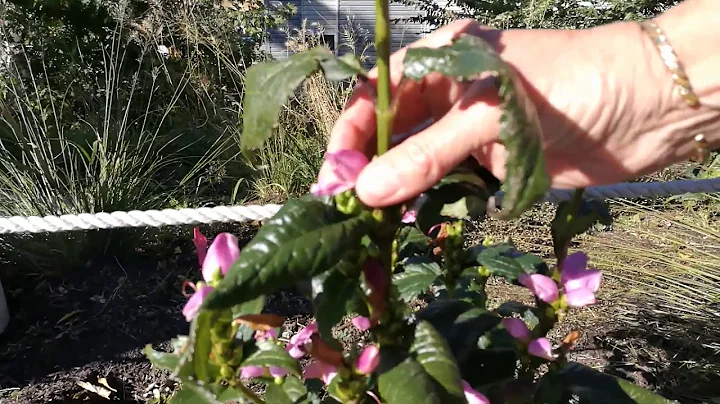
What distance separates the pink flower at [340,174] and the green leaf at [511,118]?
118 mm

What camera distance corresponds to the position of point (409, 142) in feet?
2.01

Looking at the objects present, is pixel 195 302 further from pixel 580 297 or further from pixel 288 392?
pixel 580 297

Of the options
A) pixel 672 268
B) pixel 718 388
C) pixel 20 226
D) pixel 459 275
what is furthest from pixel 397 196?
pixel 672 268

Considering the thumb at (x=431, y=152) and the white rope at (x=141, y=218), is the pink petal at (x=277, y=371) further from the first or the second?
the white rope at (x=141, y=218)

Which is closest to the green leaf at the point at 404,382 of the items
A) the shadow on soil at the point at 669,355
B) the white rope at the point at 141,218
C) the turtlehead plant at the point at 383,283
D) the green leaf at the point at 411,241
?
the turtlehead plant at the point at 383,283

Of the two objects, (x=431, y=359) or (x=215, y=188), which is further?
(x=215, y=188)

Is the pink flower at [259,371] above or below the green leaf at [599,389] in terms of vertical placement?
above

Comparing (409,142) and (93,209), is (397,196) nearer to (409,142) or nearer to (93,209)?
(409,142)

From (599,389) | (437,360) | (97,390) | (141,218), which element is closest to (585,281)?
(599,389)

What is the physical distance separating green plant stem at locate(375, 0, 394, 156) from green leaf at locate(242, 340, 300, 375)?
246mm

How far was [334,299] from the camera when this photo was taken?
0.58 metres

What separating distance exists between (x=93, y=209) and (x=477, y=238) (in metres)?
1.84

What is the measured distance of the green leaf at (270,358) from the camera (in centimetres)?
64

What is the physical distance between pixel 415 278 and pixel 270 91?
1.60 feet
